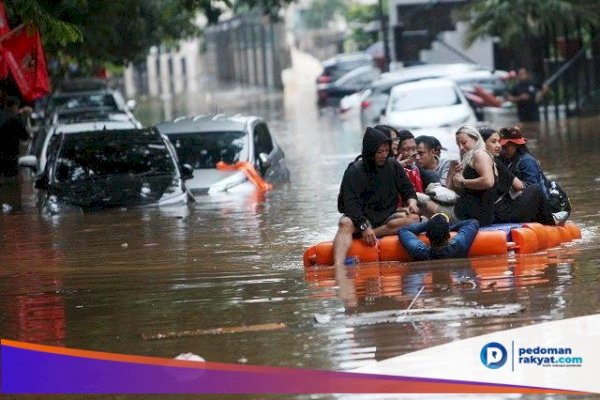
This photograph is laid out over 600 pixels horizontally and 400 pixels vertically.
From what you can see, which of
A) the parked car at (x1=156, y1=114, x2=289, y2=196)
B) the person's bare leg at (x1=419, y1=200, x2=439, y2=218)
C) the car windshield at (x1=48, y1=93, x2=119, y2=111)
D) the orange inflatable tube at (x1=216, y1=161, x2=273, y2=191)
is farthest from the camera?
Result: the car windshield at (x1=48, y1=93, x2=119, y2=111)

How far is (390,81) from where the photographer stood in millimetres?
38531

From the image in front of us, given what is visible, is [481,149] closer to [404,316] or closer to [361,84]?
[404,316]

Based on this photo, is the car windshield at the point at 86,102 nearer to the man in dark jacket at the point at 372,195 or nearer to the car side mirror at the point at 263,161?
the car side mirror at the point at 263,161

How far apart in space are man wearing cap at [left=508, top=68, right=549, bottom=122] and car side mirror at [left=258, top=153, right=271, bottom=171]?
16.3 m

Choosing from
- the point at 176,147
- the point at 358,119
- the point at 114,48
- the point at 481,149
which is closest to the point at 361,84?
the point at 358,119

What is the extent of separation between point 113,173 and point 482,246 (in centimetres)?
678

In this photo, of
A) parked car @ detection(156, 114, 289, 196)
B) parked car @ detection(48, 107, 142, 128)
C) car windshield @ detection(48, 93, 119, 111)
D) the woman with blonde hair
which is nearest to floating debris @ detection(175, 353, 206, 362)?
the woman with blonde hair

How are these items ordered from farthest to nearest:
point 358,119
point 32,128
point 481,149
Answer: point 358,119
point 32,128
point 481,149

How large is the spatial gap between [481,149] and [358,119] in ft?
92.5

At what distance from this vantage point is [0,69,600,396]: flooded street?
10406 mm

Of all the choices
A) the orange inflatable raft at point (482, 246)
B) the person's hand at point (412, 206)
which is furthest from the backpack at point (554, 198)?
the person's hand at point (412, 206)

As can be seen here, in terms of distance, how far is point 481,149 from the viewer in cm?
1406

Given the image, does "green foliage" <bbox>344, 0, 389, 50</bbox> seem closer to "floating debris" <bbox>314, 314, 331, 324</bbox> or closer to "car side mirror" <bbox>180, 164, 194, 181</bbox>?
"car side mirror" <bbox>180, 164, 194, 181</bbox>

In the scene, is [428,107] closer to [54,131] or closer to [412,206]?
[54,131]
